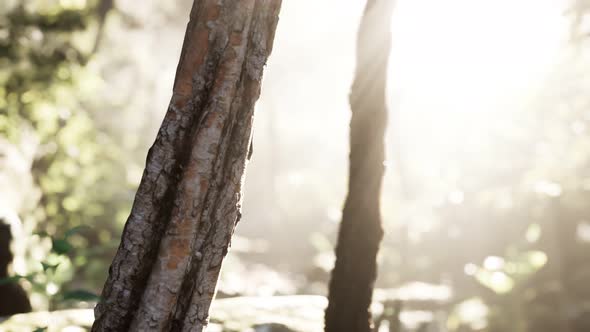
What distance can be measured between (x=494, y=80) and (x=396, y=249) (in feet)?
22.3

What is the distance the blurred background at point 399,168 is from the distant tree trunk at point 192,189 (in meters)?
0.72

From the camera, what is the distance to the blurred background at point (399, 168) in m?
8.63

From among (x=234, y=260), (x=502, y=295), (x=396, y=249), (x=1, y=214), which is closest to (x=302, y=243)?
(x=396, y=249)

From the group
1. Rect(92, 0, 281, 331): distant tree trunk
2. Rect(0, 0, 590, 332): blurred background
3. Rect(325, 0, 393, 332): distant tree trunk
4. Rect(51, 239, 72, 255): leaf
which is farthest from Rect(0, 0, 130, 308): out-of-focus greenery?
Rect(325, 0, 393, 332): distant tree trunk

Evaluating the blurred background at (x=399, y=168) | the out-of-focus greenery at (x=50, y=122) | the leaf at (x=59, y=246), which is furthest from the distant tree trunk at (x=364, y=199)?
the out-of-focus greenery at (x=50, y=122)

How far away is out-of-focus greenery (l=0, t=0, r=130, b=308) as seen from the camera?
8242 millimetres

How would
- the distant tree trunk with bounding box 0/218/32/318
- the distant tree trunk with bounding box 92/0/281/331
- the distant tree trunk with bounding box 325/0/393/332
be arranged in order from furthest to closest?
1. the distant tree trunk with bounding box 0/218/32/318
2. the distant tree trunk with bounding box 325/0/393/332
3. the distant tree trunk with bounding box 92/0/281/331

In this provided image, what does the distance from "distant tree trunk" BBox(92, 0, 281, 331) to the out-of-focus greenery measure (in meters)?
2.59

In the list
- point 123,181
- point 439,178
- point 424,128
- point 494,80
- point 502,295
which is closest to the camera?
point 502,295

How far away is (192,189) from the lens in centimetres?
336

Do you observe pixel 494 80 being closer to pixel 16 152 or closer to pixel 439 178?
pixel 439 178

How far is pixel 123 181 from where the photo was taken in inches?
623

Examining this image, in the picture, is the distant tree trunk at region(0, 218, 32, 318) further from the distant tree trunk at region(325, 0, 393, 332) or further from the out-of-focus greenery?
the distant tree trunk at region(325, 0, 393, 332)

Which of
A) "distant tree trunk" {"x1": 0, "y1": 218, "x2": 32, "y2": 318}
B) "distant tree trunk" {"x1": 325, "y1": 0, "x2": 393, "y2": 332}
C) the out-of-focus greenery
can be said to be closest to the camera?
"distant tree trunk" {"x1": 325, "y1": 0, "x2": 393, "y2": 332}
